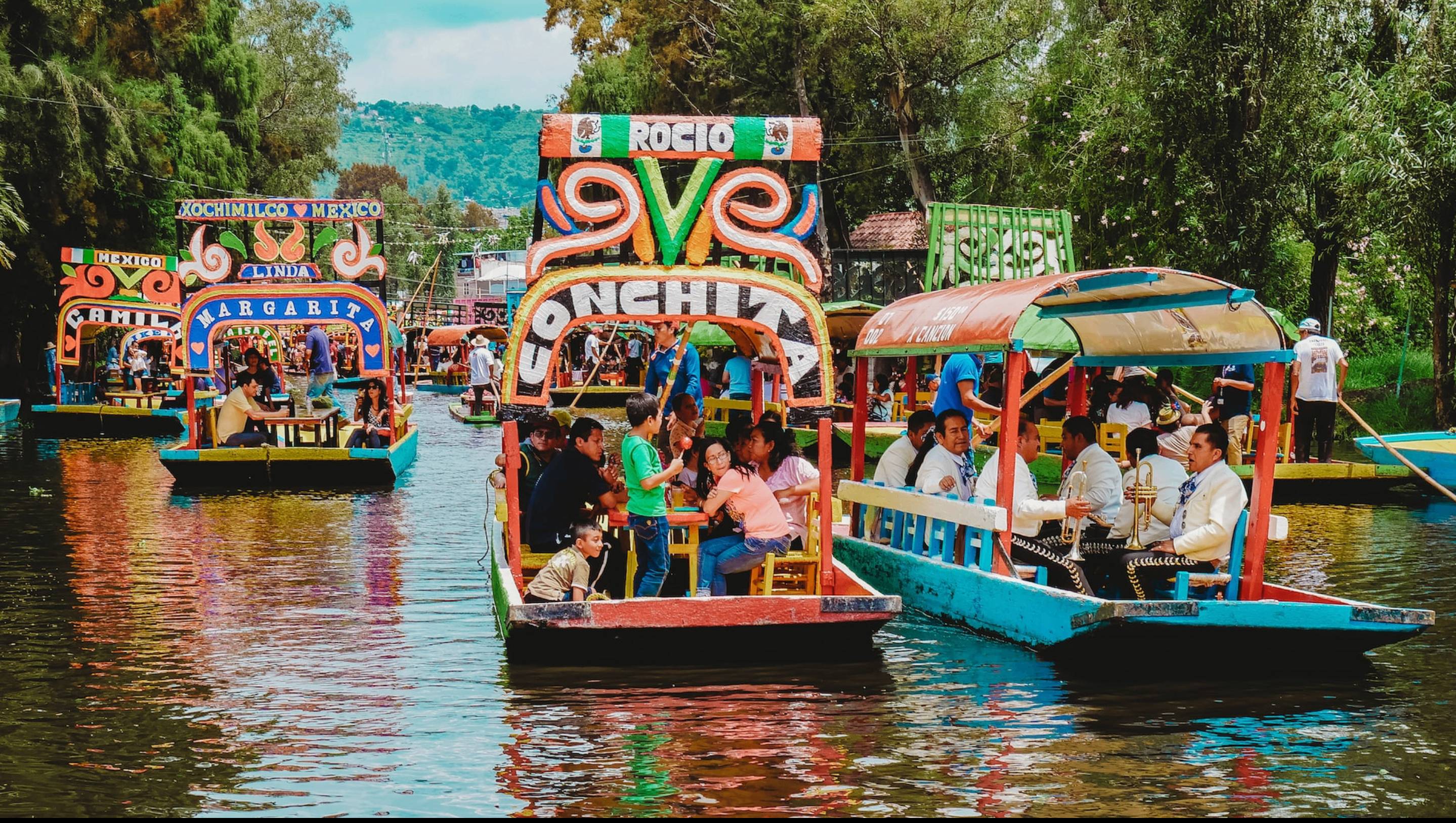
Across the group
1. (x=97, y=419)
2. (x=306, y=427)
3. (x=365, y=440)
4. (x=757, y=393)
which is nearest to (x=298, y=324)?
(x=306, y=427)

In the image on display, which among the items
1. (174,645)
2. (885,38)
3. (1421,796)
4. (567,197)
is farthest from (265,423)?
(885,38)

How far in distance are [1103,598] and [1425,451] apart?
1020cm

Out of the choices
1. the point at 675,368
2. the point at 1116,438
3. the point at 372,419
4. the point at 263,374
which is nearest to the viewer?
the point at 675,368

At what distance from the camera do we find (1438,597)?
11844 mm

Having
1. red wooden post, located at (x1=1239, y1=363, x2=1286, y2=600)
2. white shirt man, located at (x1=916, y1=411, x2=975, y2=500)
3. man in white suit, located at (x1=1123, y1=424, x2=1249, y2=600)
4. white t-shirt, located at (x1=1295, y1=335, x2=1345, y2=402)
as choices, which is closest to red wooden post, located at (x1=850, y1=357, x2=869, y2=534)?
white shirt man, located at (x1=916, y1=411, x2=975, y2=500)

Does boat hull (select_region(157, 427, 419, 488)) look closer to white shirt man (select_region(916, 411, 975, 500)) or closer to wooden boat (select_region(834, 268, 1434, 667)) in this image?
wooden boat (select_region(834, 268, 1434, 667))

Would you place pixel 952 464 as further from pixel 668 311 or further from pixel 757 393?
pixel 757 393

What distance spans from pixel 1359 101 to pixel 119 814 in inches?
778

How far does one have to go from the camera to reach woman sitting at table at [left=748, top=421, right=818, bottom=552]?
33.7 ft

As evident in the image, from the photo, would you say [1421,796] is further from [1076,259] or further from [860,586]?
[1076,259]

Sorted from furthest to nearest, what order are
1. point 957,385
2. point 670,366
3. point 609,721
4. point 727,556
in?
point 670,366 < point 957,385 < point 727,556 < point 609,721

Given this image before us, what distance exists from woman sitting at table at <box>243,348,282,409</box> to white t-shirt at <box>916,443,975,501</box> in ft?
39.6

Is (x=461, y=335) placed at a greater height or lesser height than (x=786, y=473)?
greater

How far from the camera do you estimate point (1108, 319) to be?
39.2 feet
